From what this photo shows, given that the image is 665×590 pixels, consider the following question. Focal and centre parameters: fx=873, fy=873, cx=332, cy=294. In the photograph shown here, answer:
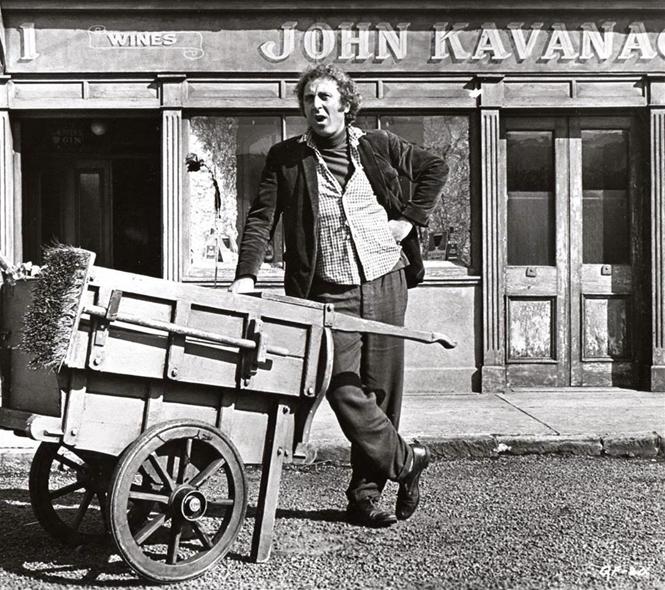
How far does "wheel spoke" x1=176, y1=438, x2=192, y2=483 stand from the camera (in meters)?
3.55

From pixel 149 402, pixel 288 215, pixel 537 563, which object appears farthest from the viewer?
pixel 288 215

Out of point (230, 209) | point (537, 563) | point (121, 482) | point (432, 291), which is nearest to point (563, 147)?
point (432, 291)

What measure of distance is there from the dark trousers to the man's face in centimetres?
78

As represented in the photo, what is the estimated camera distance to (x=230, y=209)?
29.6 ft

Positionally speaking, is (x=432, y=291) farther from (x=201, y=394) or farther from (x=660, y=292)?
(x=201, y=394)

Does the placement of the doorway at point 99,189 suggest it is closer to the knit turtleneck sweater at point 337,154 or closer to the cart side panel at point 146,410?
the knit turtleneck sweater at point 337,154

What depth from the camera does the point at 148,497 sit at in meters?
3.50

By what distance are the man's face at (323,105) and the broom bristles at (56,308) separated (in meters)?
1.54

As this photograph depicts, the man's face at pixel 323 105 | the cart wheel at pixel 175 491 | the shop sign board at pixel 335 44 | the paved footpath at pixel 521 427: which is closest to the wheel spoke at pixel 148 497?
the cart wheel at pixel 175 491

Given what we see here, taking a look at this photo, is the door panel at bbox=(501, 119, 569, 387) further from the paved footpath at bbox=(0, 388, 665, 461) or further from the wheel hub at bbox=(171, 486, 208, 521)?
the wheel hub at bbox=(171, 486, 208, 521)

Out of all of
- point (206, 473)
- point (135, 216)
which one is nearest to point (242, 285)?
point (206, 473)

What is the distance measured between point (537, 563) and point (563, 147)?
613cm

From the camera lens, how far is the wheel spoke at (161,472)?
3488 millimetres
